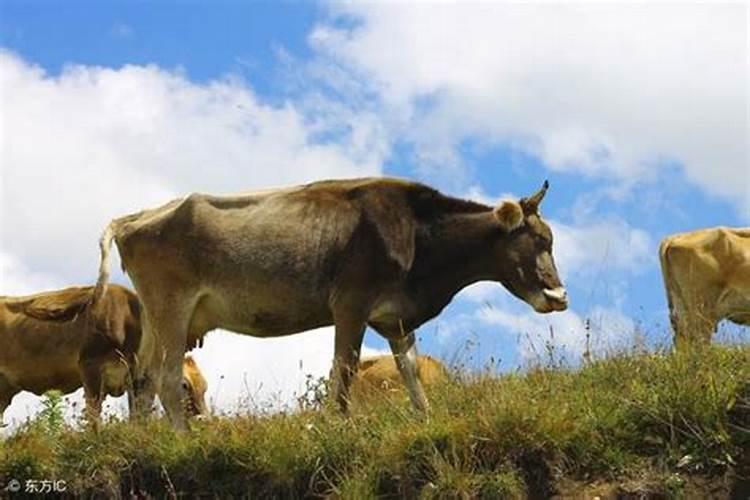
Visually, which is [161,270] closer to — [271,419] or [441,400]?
[271,419]

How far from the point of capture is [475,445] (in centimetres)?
1145

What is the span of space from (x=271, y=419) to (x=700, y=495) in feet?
13.4

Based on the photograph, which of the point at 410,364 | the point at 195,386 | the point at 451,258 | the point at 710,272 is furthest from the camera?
the point at 195,386

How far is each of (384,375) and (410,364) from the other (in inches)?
221

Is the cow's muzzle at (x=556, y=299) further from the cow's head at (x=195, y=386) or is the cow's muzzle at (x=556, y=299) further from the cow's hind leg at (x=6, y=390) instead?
the cow's hind leg at (x=6, y=390)

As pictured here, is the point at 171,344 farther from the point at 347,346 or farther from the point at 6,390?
the point at 6,390

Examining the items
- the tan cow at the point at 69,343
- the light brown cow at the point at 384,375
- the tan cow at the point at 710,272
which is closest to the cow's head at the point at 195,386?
the tan cow at the point at 69,343

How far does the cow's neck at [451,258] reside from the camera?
14719 mm

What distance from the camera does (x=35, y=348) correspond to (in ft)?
64.3

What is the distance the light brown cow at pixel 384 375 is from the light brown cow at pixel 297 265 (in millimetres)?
424

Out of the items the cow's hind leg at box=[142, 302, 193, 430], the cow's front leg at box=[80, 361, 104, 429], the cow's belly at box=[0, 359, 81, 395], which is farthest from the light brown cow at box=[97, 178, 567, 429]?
the cow's belly at box=[0, 359, 81, 395]

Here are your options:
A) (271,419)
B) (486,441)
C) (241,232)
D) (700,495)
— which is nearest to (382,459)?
(486,441)

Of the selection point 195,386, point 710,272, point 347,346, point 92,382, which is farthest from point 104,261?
point 710,272

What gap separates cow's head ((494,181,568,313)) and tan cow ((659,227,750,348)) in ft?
17.1
